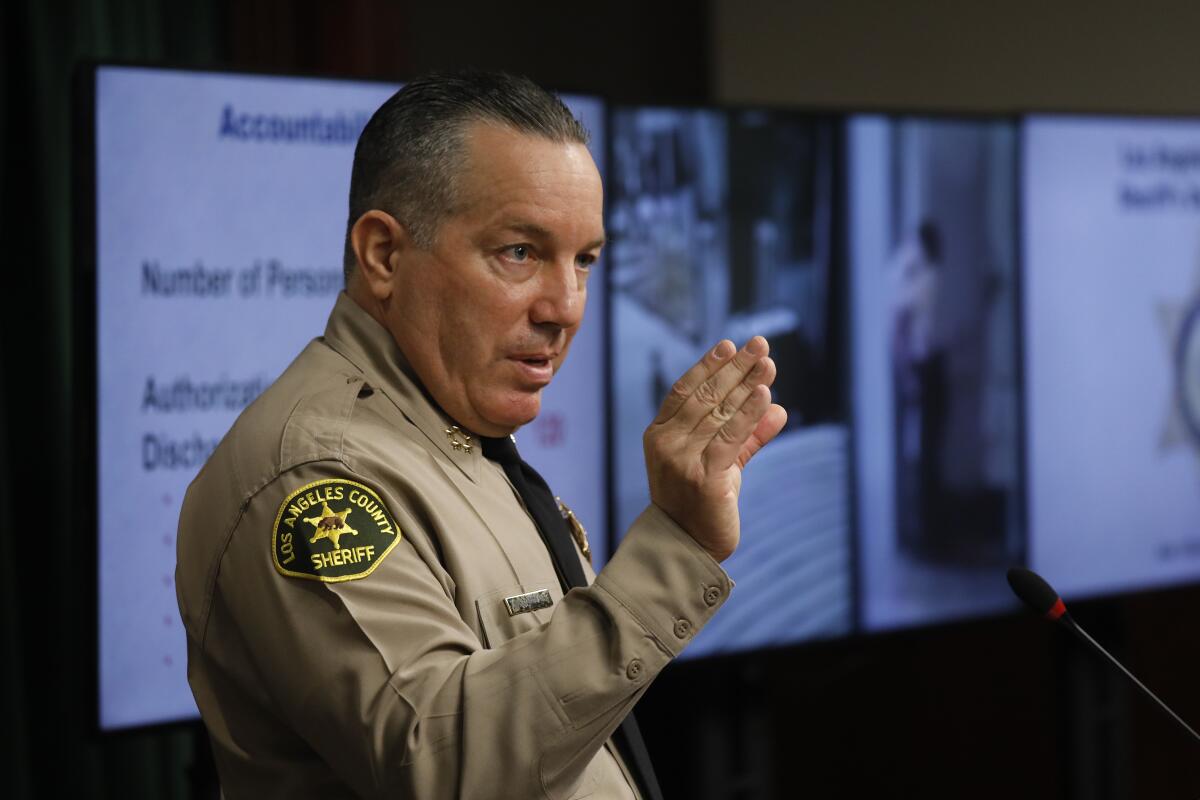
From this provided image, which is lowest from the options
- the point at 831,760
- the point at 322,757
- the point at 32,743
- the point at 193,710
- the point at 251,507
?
the point at 831,760

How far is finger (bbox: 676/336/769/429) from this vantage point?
1.13m

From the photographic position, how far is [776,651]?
2.70 meters

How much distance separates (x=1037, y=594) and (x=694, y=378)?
0.49 meters

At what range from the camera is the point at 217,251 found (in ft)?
7.08

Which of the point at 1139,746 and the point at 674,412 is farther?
the point at 1139,746

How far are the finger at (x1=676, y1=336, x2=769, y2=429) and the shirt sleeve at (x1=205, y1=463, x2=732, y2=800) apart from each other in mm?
88

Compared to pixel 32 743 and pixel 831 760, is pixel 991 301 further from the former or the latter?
pixel 32 743

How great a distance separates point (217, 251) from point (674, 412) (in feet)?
4.04

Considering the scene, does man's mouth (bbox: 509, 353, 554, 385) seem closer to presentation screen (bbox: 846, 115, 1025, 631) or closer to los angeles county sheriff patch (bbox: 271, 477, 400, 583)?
los angeles county sheriff patch (bbox: 271, 477, 400, 583)

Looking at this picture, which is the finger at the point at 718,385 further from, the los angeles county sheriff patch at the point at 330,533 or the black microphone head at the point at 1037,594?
the black microphone head at the point at 1037,594

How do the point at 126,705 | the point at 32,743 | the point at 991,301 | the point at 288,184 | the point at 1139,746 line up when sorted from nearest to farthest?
the point at 126,705, the point at 288,184, the point at 32,743, the point at 991,301, the point at 1139,746

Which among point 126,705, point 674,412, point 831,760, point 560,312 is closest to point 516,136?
point 560,312

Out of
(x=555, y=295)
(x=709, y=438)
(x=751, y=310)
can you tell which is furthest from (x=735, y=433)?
(x=751, y=310)

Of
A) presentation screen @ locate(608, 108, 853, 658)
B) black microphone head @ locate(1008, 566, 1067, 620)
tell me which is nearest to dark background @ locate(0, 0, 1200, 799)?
presentation screen @ locate(608, 108, 853, 658)
